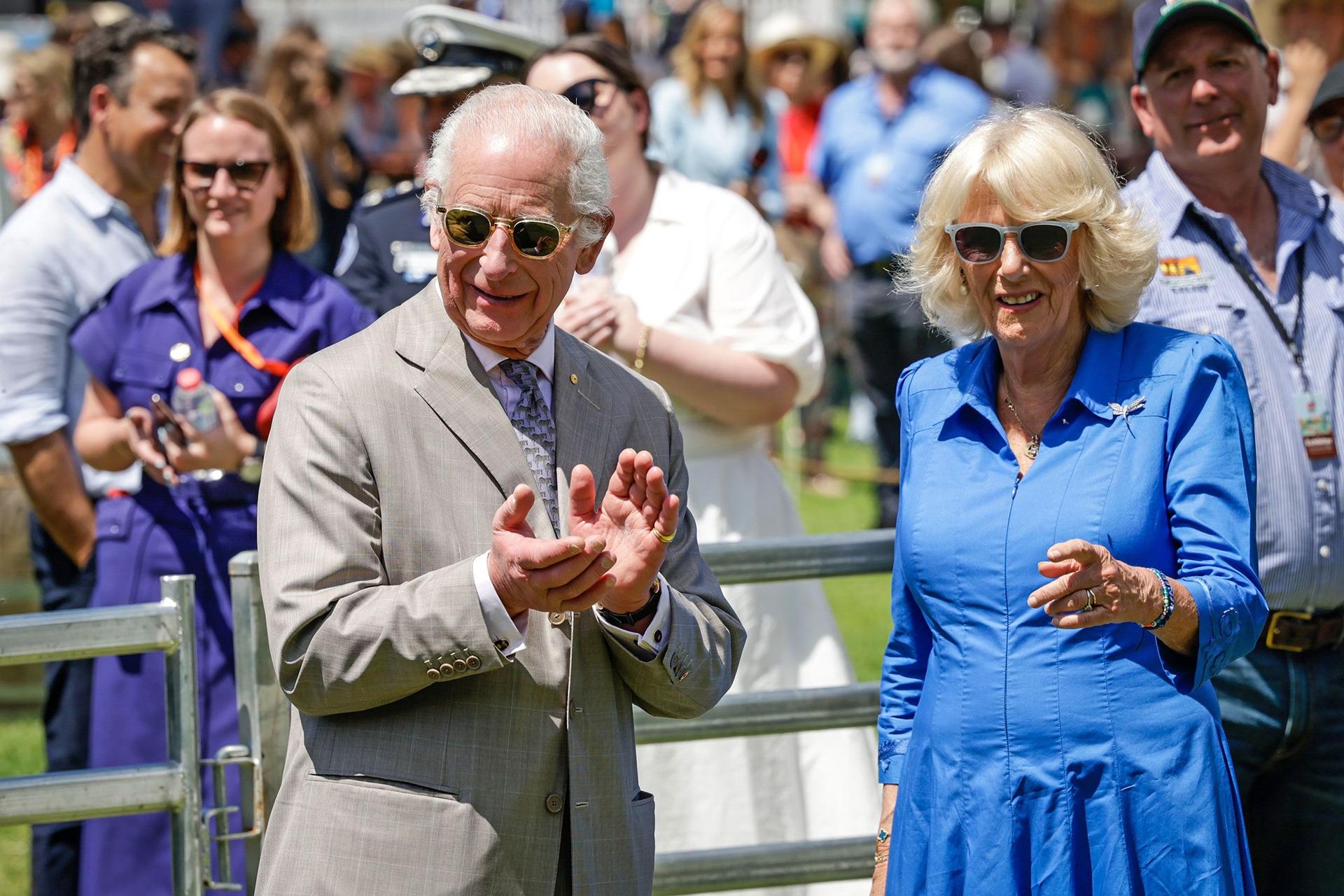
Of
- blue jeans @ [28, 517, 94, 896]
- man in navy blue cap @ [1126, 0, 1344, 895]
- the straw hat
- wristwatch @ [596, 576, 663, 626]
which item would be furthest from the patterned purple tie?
the straw hat

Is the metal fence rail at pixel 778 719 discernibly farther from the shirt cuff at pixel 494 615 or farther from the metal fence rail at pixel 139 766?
the shirt cuff at pixel 494 615

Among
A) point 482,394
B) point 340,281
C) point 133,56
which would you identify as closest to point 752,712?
point 482,394

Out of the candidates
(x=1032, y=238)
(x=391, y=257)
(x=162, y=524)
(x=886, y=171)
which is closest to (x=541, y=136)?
(x=1032, y=238)

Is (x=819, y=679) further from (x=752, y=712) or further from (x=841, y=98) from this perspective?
(x=841, y=98)

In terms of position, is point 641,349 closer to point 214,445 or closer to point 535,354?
point 214,445

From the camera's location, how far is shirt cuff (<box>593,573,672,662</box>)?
2703 mm

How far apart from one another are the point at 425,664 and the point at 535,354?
0.62 meters

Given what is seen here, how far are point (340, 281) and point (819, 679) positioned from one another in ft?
6.15

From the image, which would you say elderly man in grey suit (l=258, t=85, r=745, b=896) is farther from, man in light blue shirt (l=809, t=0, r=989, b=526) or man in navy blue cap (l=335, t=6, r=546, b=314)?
man in light blue shirt (l=809, t=0, r=989, b=526)

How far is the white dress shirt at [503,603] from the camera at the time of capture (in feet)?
8.29

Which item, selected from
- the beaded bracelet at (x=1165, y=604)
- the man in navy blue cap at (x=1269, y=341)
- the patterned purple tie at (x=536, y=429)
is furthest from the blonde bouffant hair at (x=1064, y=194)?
the patterned purple tie at (x=536, y=429)

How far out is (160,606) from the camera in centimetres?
333

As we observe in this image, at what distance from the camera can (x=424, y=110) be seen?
5.40 meters

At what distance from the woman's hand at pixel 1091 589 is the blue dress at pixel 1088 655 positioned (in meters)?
0.17
